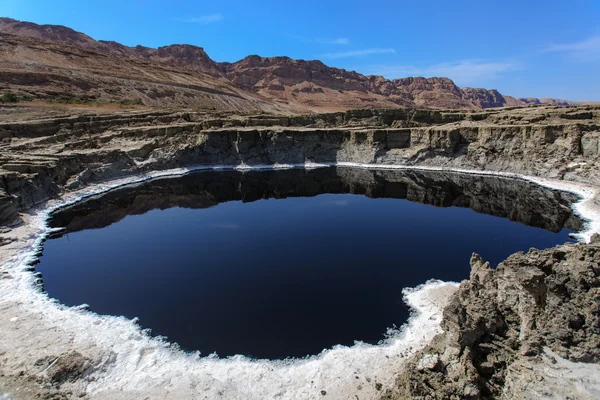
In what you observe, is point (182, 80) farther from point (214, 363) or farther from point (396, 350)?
point (396, 350)

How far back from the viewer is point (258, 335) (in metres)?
14.9

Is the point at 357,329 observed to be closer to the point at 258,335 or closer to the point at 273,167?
the point at 258,335

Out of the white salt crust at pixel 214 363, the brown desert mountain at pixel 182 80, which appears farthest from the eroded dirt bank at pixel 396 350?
the brown desert mountain at pixel 182 80

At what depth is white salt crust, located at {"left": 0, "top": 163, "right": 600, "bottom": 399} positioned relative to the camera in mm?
11922

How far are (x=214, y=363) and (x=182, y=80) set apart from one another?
105m

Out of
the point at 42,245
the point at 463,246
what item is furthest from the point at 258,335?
the point at 42,245

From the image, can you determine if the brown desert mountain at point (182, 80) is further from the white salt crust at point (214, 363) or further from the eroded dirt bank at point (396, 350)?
the white salt crust at point (214, 363)

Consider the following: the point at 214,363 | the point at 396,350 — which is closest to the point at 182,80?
the point at 214,363

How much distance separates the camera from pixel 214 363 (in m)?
13.3

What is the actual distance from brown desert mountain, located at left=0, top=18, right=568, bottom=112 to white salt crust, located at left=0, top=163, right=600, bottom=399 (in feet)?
222

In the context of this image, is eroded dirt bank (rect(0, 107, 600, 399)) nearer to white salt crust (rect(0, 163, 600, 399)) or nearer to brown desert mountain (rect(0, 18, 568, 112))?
white salt crust (rect(0, 163, 600, 399))

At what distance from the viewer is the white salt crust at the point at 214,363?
1192 centimetres

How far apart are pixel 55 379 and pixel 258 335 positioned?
6798mm

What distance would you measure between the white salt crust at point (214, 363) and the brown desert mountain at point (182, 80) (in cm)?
6758
